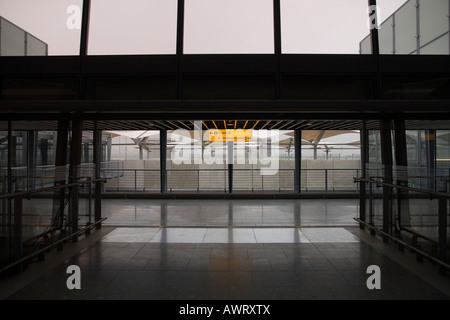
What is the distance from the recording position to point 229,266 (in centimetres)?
419

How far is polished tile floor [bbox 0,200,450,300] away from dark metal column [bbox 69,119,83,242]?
45 centimetres

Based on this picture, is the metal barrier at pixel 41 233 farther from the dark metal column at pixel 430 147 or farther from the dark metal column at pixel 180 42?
the dark metal column at pixel 430 147

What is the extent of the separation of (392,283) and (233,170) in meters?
8.17

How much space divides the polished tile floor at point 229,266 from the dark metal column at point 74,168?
0.45 metres

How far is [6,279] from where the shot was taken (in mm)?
3686

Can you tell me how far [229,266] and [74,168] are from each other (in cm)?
357

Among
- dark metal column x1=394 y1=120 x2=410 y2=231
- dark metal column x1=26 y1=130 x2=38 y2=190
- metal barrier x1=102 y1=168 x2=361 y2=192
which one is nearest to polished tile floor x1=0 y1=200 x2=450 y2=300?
dark metal column x1=394 y1=120 x2=410 y2=231

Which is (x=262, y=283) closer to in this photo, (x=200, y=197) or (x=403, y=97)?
(x=403, y=97)

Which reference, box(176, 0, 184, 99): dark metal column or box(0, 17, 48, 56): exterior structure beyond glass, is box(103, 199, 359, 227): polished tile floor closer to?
box(176, 0, 184, 99): dark metal column

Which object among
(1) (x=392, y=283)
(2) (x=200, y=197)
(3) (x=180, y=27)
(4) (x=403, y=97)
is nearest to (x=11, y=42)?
(3) (x=180, y=27)

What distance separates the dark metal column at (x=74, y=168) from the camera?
531cm

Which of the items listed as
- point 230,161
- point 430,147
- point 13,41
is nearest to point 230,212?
point 230,161

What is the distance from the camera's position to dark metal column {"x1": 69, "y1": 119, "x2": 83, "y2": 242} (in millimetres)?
5310

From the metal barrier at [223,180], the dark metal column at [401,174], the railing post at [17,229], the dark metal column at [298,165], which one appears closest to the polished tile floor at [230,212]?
the dark metal column at [298,165]
